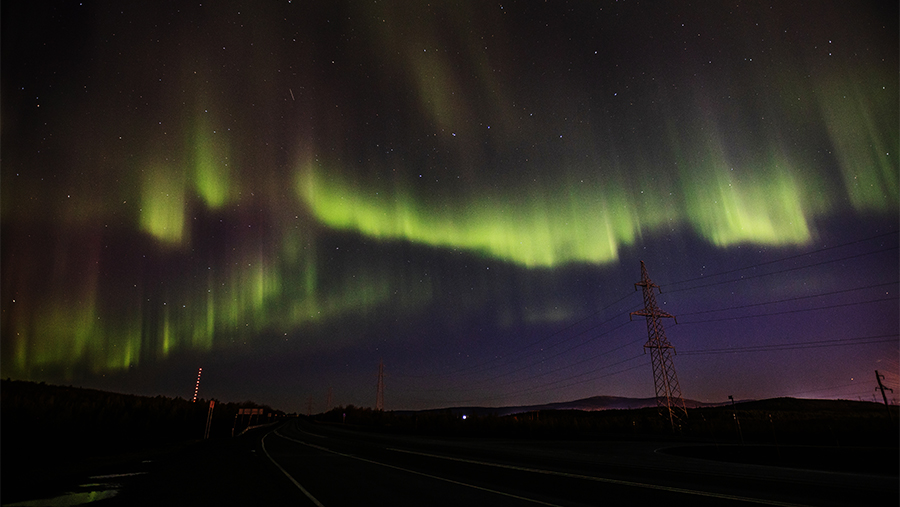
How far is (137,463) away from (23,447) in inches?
224

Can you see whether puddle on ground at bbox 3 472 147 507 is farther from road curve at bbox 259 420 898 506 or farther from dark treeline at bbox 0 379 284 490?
road curve at bbox 259 420 898 506

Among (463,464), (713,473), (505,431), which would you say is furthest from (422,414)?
(713,473)

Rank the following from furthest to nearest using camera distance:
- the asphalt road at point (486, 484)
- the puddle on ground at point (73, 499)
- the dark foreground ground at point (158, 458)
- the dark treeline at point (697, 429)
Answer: the dark treeline at point (697, 429) → the dark foreground ground at point (158, 458) → the asphalt road at point (486, 484) → the puddle on ground at point (73, 499)

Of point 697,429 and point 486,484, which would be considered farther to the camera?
point 697,429

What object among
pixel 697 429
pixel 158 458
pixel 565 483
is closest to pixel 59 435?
pixel 158 458

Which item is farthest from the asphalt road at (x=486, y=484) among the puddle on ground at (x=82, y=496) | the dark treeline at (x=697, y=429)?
the dark treeline at (x=697, y=429)

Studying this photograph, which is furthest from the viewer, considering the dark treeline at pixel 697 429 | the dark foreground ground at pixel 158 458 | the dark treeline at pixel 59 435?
the dark treeline at pixel 697 429

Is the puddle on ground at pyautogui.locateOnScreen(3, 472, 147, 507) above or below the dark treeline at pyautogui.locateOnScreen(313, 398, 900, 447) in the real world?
above

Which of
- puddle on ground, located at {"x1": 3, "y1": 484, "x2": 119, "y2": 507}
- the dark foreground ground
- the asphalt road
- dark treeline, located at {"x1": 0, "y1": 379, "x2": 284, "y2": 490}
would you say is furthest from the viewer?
dark treeline, located at {"x1": 0, "y1": 379, "x2": 284, "y2": 490}

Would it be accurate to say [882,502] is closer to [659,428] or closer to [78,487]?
[78,487]

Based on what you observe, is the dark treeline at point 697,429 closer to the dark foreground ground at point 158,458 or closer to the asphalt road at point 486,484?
the dark foreground ground at point 158,458

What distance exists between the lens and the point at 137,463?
20484mm

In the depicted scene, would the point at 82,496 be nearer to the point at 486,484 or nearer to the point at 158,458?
the point at 486,484

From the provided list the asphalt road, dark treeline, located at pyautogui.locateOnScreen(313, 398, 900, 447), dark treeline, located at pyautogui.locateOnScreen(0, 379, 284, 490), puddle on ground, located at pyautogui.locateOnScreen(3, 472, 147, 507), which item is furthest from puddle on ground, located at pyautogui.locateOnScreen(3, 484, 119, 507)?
dark treeline, located at pyautogui.locateOnScreen(313, 398, 900, 447)
